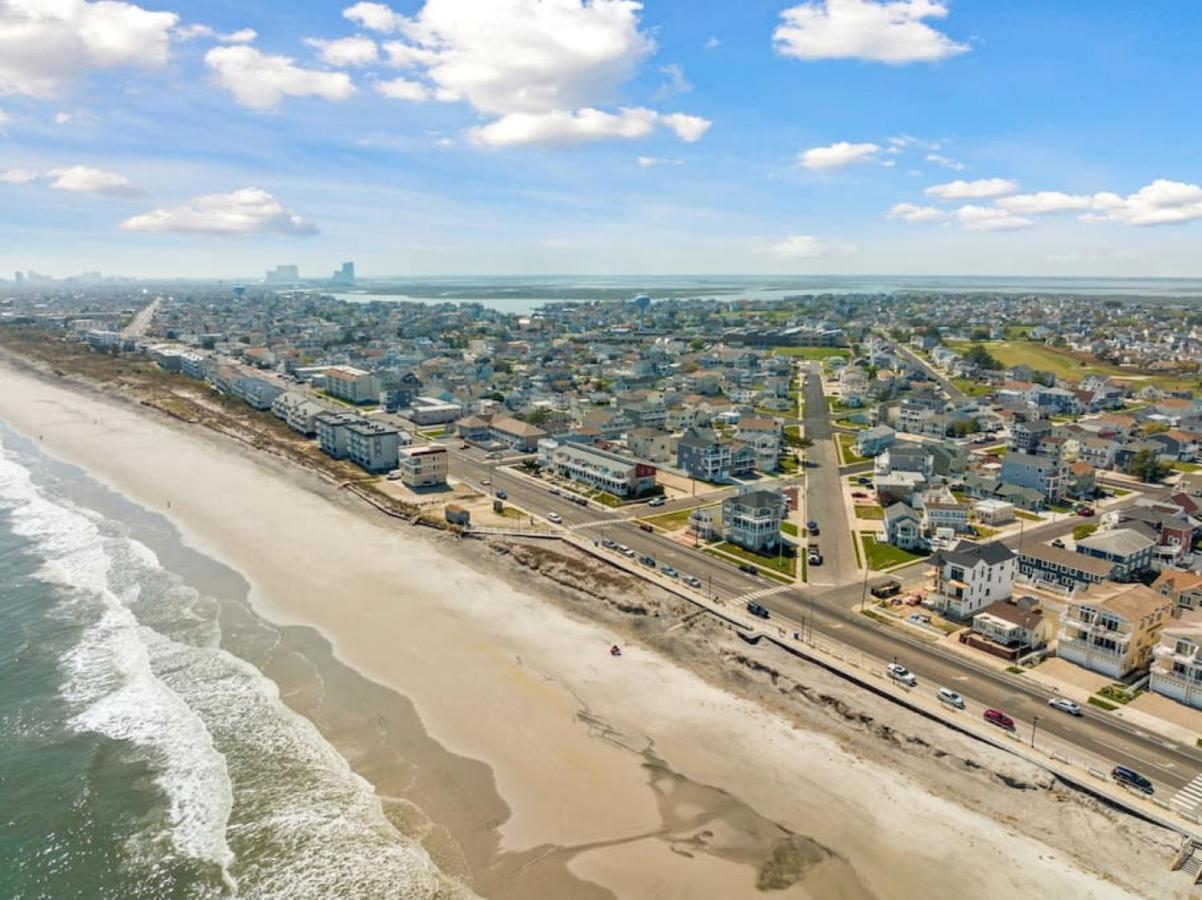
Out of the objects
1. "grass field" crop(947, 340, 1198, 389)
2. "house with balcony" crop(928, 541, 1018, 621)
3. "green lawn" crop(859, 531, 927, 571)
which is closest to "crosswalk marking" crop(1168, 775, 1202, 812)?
"house with balcony" crop(928, 541, 1018, 621)

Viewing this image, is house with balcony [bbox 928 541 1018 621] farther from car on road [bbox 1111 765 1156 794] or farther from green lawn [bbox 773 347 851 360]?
green lawn [bbox 773 347 851 360]

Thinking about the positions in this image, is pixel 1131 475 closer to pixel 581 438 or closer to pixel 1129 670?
pixel 1129 670

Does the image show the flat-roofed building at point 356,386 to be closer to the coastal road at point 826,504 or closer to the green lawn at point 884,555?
the coastal road at point 826,504

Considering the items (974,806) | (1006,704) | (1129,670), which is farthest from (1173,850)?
(1129,670)

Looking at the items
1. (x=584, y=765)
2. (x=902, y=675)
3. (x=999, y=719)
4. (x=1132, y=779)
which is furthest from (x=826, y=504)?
(x=584, y=765)

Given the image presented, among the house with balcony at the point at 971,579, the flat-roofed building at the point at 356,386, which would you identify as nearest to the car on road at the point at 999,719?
the house with balcony at the point at 971,579

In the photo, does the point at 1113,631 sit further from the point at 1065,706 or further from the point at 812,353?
the point at 812,353
